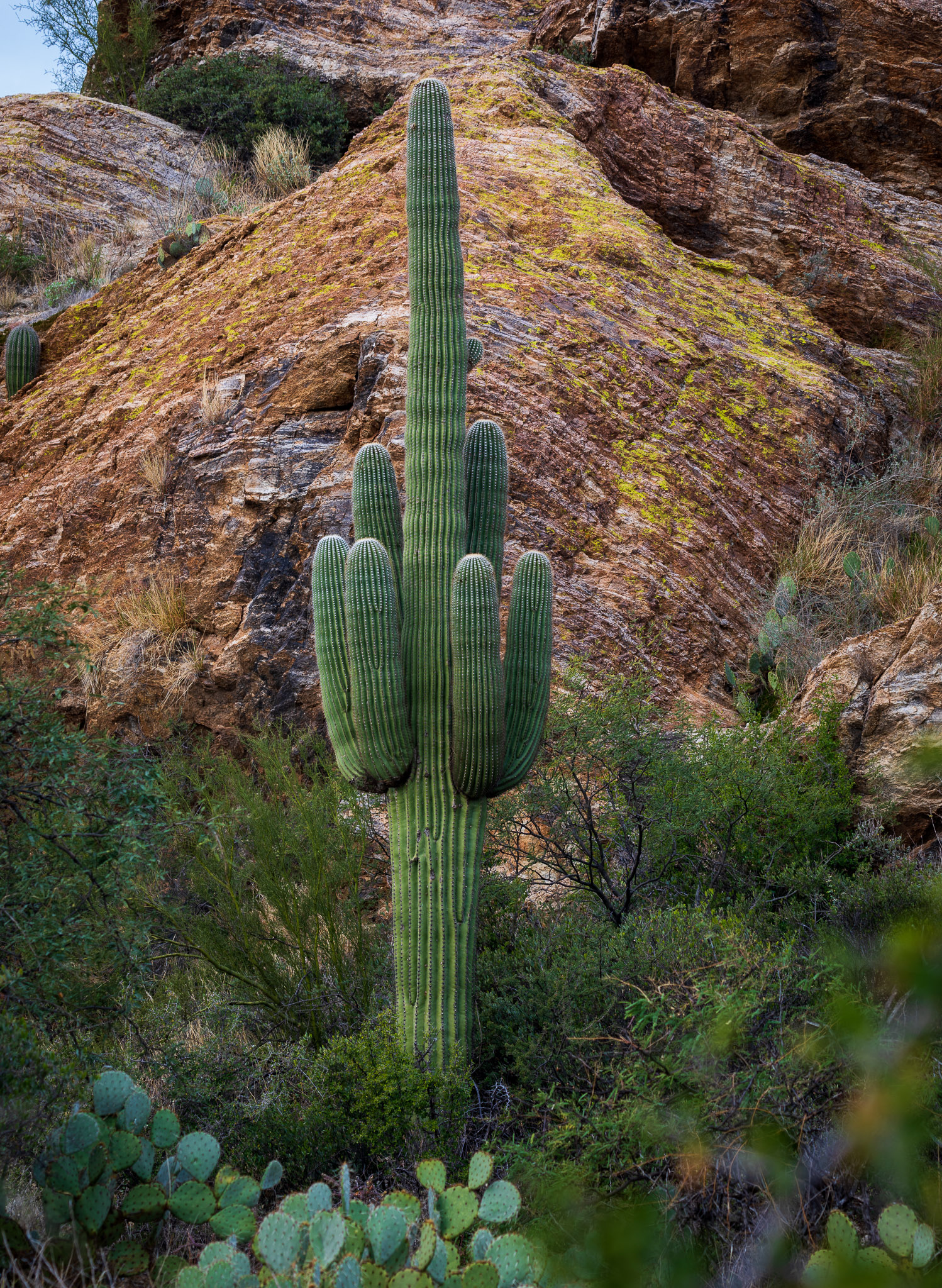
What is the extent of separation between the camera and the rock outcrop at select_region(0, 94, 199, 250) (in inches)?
509

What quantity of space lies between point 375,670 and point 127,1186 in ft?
6.87

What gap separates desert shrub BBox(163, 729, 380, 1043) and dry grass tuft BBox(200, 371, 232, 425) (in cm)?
377

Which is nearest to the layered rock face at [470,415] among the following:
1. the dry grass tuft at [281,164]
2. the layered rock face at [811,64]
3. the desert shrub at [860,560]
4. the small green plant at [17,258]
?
the desert shrub at [860,560]

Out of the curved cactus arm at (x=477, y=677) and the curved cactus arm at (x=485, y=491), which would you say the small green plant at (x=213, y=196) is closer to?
the curved cactus arm at (x=485, y=491)

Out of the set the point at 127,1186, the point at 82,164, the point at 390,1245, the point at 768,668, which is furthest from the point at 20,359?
the point at 390,1245

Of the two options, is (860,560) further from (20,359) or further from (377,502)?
(20,359)

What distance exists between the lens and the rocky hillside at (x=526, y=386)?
7.62 metres

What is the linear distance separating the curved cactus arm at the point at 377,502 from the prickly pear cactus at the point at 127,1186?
256 cm

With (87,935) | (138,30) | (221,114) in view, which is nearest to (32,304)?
(221,114)

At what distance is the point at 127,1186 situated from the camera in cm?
323

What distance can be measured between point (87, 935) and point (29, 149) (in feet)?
43.4

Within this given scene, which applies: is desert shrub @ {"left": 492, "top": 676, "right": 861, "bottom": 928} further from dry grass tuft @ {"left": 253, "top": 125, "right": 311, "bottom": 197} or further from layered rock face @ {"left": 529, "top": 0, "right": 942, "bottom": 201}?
layered rock face @ {"left": 529, "top": 0, "right": 942, "bottom": 201}

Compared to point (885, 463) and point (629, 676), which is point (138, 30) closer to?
point (885, 463)

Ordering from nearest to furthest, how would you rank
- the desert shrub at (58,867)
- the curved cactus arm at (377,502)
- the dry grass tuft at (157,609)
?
the desert shrub at (58,867)
the curved cactus arm at (377,502)
the dry grass tuft at (157,609)
